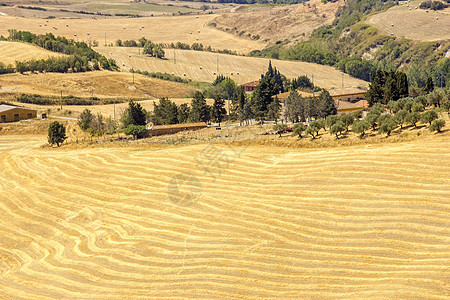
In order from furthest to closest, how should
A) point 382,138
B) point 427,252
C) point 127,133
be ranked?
point 127,133 → point 382,138 → point 427,252

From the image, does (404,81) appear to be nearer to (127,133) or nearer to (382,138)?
(382,138)

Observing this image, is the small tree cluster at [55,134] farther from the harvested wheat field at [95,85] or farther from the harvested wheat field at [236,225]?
the harvested wheat field at [95,85]

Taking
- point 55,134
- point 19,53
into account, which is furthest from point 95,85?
point 55,134

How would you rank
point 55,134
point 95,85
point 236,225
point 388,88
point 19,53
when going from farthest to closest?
point 19,53, point 95,85, point 388,88, point 55,134, point 236,225

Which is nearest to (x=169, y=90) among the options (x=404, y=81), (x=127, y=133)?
(x=127, y=133)

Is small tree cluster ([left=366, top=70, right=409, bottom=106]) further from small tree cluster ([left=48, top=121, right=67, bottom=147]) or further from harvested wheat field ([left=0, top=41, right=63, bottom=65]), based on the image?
harvested wheat field ([left=0, top=41, right=63, bottom=65])

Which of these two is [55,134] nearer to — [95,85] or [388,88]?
[388,88]

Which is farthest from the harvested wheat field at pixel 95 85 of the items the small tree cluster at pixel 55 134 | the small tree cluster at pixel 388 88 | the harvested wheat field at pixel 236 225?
the harvested wheat field at pixel 236 225
